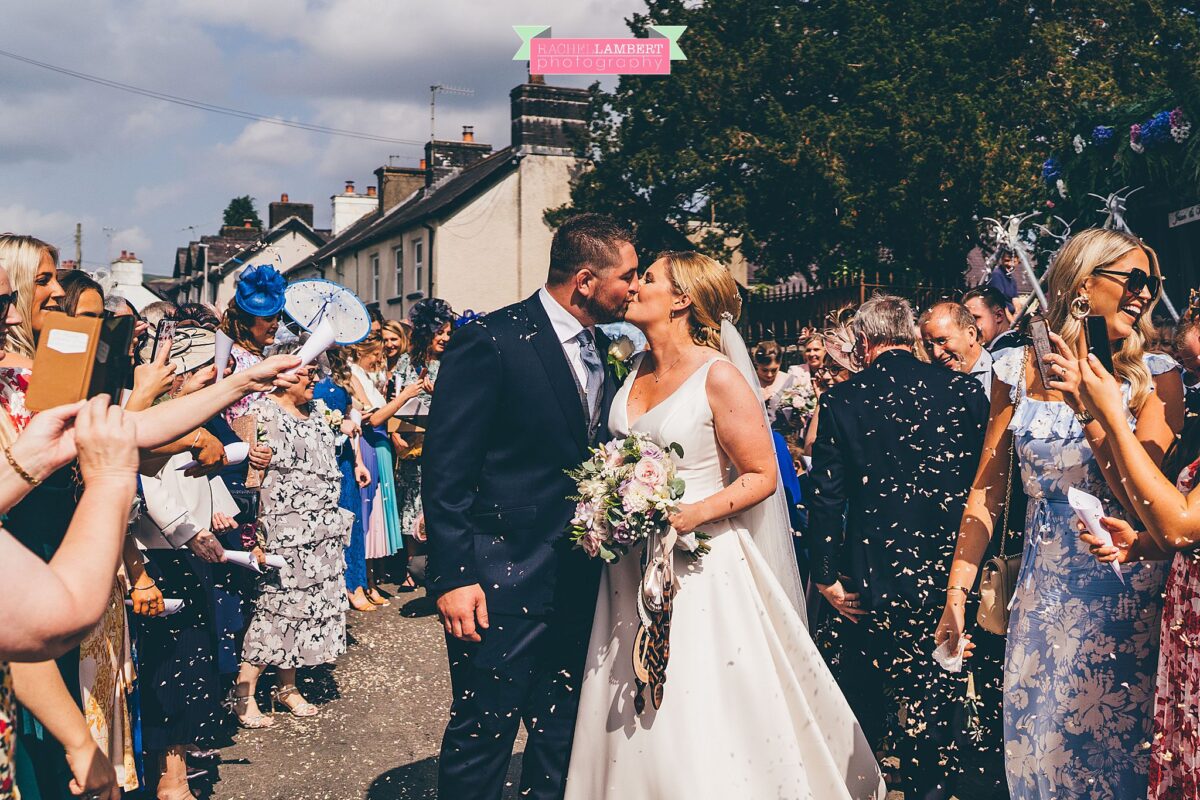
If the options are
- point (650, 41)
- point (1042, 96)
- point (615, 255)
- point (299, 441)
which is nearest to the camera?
point (615, 255)

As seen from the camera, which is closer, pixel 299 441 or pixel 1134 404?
pixel 1134 404

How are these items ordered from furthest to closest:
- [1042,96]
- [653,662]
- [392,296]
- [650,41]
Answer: [392,296], [1042,96], [650,41], [653,662]

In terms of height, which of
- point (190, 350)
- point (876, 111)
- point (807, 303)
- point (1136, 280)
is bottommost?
point (190, 350)

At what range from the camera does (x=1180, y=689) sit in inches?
108

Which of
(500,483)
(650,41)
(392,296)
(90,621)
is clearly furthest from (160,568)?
(392,296)

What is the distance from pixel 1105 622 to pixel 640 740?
1532mm

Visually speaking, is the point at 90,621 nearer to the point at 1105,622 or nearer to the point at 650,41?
the point at 1105,622

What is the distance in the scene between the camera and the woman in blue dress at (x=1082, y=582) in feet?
10.00

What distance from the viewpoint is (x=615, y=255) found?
365cm

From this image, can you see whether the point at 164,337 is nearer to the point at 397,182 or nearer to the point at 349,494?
the point at 349,494

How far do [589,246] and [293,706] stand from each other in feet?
12.2

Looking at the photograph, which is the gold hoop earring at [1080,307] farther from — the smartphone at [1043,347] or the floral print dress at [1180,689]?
the floral print dress at [1180,689]

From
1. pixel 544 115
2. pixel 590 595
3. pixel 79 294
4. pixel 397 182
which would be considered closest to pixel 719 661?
pixel 590 595

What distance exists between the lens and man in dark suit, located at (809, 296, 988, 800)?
4.06m
